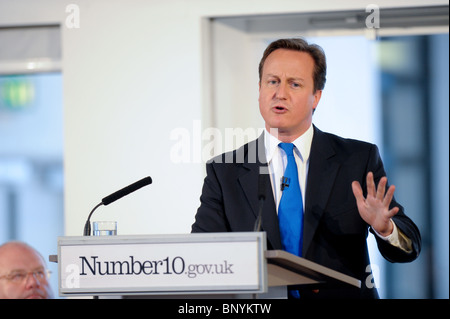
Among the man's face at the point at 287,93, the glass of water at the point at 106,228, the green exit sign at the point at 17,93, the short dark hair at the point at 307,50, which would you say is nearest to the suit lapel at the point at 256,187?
the man's face at the point at 287,93

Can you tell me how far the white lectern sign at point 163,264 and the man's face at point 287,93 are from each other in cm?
81

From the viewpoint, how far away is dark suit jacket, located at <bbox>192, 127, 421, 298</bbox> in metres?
2.34

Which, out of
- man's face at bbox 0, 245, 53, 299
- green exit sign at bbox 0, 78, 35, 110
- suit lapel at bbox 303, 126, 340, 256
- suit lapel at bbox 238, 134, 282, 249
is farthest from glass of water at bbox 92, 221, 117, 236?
green exit sign at bbox 0, 78, 35, 110

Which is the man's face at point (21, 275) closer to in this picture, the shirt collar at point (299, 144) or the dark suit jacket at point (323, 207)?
the dark suit jacket at point (323, 207)

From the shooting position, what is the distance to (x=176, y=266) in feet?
6.10

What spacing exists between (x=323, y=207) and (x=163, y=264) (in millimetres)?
726

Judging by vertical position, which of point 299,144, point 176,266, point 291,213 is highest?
point 299,144

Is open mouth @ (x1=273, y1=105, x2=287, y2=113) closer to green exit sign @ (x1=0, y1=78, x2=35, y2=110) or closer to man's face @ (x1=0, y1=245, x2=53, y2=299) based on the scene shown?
man's face @ (x1=0, y1=245, x2=53, y2=299)

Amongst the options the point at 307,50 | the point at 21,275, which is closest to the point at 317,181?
the point at 307,50

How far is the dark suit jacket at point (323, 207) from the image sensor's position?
7.68 ft

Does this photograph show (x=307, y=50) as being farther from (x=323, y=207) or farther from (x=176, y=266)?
(x=176, y=266)

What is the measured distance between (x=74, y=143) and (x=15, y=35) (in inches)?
34.8
